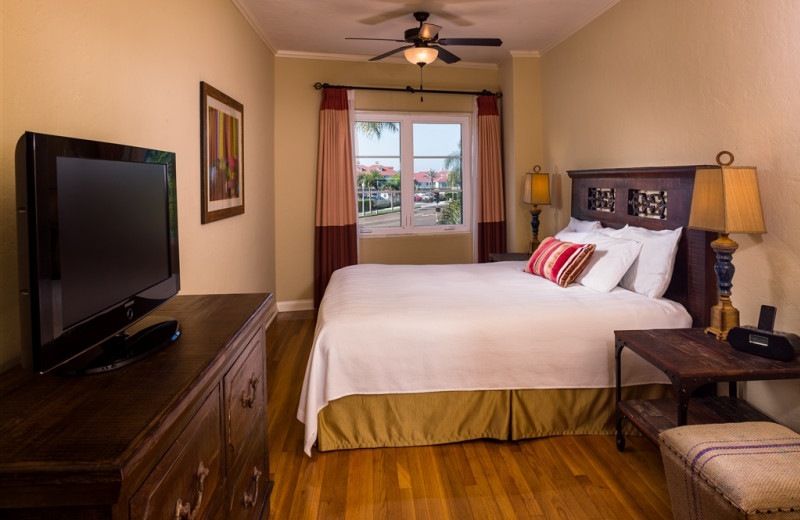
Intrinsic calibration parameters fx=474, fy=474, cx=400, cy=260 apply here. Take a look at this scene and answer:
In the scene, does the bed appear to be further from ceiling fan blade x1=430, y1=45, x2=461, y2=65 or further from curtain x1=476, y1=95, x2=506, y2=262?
curtain x1=476, y1=95, x2=506, y2=262

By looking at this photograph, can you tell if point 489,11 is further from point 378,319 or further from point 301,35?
point 378,319

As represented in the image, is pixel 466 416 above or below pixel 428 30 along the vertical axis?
below

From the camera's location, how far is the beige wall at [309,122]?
515 cm

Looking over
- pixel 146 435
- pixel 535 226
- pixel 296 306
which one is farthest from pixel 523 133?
pixel 146 435

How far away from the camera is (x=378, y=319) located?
8.24 feet

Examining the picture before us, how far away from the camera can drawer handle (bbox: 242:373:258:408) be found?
153 centimetres

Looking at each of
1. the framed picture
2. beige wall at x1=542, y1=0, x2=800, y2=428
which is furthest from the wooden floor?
the framed picture

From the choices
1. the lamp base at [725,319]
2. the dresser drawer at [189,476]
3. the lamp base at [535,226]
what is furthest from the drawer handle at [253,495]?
the lamp base at [535,226]

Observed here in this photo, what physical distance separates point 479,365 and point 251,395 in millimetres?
1290

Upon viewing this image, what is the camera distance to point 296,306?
17.6ft

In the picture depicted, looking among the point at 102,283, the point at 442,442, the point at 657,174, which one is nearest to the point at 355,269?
the point at 442,442

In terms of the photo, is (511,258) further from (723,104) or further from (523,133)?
(723,104)

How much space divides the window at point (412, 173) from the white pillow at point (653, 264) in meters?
2.78

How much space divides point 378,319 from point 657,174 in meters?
2.09
